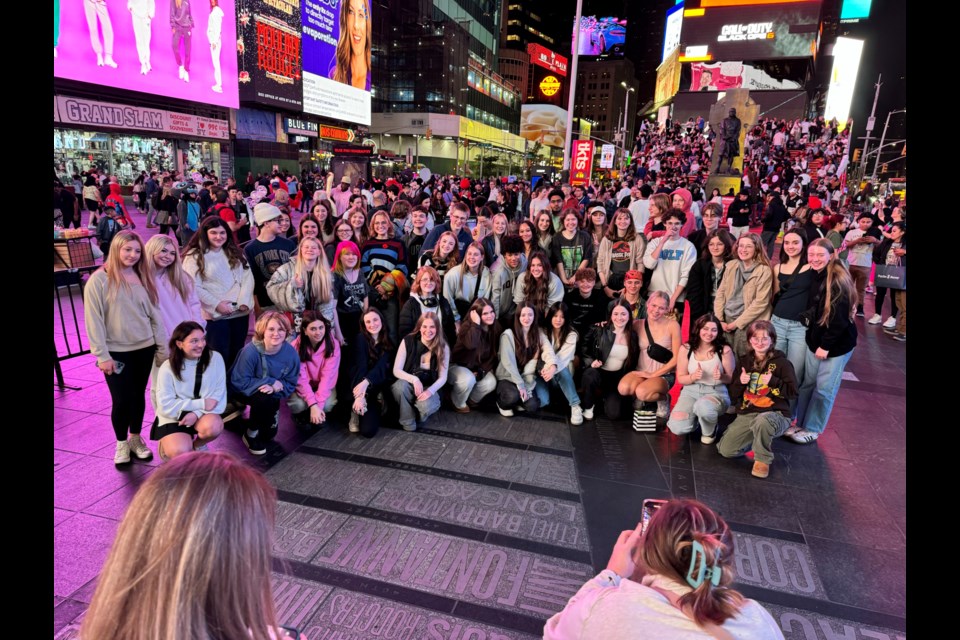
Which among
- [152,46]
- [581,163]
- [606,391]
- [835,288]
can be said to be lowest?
[606,391]

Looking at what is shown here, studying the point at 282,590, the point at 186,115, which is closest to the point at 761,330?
the point at 282,590

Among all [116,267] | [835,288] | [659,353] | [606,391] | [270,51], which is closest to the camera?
[116,267]

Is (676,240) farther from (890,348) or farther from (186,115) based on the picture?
(186,115)

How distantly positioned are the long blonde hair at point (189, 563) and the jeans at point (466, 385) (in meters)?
4.51

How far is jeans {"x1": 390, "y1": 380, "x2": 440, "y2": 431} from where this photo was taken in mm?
5438

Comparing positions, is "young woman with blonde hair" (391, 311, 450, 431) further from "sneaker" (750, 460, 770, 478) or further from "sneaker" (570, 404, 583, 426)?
"sneaker" (750, 460, 770, 478)

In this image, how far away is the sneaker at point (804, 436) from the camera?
213 inches

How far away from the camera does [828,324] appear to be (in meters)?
5.07

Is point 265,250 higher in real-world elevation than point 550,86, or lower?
lower

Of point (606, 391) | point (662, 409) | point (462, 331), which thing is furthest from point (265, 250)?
point (662, 409)

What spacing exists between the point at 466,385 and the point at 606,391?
154 cm

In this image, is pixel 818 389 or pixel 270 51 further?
pixel 270 51

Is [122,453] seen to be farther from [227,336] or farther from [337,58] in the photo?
[337,58]
